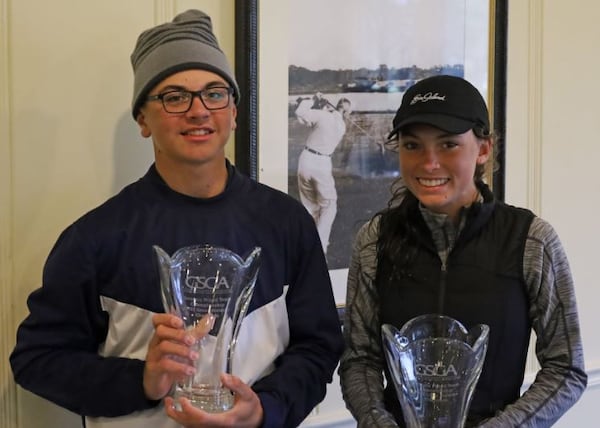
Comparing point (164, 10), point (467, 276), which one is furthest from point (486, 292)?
point (164, 10)

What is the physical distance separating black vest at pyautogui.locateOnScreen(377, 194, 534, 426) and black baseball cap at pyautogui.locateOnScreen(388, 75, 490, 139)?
0.17 metres

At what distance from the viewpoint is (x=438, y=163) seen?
4.33 feet

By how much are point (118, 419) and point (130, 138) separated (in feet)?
2.03

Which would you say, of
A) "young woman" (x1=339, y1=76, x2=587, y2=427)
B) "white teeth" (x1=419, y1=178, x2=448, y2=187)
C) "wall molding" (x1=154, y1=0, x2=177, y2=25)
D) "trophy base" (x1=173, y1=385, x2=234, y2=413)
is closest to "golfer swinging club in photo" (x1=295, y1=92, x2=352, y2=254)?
"wall molding" (x1=154, y1=0, x2=177, y2=25)

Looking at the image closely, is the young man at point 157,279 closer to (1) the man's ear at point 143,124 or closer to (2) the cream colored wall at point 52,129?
(1) the man's ear at point 143,124

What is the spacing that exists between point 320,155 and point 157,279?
0.68m

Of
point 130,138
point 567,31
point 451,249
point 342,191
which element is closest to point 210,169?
point 130,138

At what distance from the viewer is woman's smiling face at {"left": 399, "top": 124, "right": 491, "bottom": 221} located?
1.32m

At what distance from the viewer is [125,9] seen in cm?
161

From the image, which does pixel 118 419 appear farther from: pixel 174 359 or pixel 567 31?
pixel 567 31

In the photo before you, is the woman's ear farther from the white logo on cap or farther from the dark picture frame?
the dark picture frame

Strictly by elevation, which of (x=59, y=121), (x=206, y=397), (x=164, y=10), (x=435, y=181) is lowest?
(x=206, y=397)

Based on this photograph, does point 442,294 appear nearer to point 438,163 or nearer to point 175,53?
point 438,163

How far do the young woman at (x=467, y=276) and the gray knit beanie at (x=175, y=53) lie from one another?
36cm
